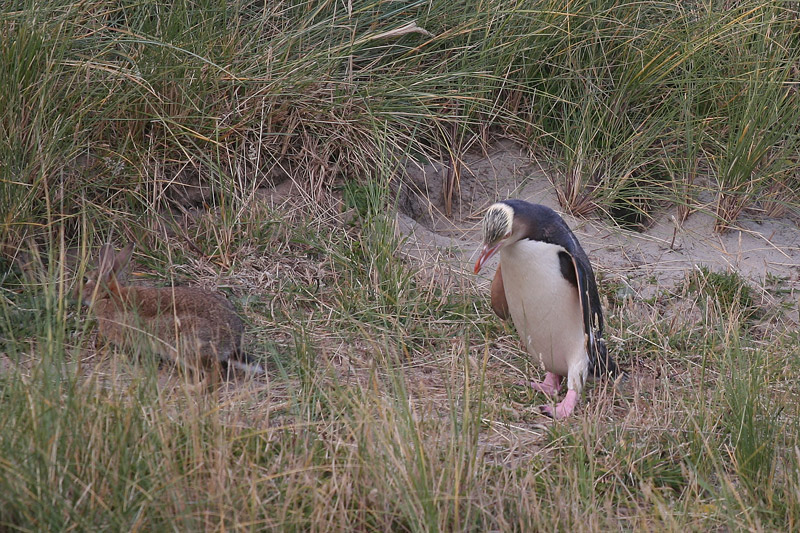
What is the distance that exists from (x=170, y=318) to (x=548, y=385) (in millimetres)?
1682

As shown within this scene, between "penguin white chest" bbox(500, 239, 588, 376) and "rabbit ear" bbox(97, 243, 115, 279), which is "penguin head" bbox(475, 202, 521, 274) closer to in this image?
"penguin white chest" bbox(500, 239, 588, 376)

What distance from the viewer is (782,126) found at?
5703 millimetres

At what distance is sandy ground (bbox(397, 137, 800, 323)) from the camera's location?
5312 mm

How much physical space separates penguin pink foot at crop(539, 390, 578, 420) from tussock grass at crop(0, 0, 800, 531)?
49mm

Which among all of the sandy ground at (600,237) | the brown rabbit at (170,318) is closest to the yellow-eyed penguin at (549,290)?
the sandy ground at (600,237)

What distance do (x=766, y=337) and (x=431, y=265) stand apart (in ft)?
5.78

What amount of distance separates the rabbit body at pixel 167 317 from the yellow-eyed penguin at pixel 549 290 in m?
1.10

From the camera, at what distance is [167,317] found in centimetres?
389

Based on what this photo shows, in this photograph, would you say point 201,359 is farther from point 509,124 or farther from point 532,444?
point 509,124

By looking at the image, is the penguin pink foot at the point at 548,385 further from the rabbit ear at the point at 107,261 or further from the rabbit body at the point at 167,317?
the rabbit ear at the point at 107,261

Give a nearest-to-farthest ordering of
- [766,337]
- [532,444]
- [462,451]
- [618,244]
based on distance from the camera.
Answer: [462,451] < [532,444] < [766,337] < [618,244]

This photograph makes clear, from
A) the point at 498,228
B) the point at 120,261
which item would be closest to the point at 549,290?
the point at 498,228

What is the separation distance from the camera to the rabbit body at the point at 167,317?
12.3ft

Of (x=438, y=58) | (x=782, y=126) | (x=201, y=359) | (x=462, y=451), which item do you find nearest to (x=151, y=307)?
(x=201, y=359)
